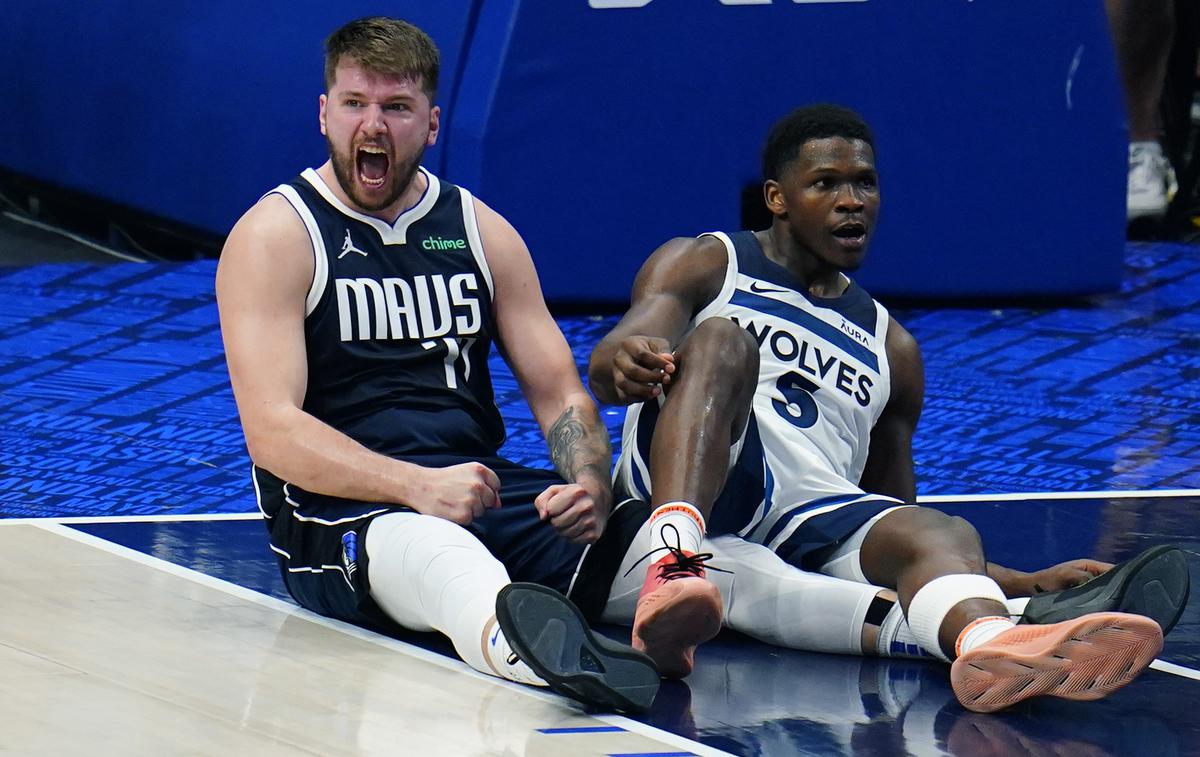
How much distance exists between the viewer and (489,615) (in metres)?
3.68

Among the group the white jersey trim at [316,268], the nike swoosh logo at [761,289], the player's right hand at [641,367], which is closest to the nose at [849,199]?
the nike swoosh logo at [761,289]

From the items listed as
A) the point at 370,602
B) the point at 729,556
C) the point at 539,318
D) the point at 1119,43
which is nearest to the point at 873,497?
the point at 729,556

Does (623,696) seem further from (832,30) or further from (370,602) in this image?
(832,30)

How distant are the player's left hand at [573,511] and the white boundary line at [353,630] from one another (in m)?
0.32

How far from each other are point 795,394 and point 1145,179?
5.84 m

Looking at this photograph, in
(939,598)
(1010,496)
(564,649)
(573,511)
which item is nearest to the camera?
(564,649)

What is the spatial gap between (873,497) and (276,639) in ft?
4.07

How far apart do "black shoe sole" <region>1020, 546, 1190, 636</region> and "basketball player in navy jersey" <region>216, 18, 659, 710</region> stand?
869 millimetres

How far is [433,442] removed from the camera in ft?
13.7

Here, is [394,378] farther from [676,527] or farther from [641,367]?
[676,527]

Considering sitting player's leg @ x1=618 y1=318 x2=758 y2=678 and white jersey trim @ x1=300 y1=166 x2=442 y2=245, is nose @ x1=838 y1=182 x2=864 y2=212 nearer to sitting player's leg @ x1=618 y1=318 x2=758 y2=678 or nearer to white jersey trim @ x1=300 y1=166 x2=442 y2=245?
sitting player's leg @ x1=618 y1=318 x2=758 y2=678

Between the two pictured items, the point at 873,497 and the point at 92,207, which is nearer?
the point at 873,497

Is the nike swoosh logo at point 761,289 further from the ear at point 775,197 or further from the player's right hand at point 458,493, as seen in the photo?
the player's right hand at point 458,493

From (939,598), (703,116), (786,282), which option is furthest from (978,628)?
(703,116)
